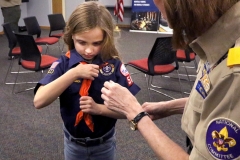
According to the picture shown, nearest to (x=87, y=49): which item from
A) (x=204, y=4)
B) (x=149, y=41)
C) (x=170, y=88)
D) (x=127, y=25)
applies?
(x=204, y=4)

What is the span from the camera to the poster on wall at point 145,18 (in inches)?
291

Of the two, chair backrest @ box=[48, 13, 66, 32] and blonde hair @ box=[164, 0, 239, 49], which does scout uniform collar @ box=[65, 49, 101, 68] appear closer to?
blonde hair @ box=[164, 0, 239, 49]

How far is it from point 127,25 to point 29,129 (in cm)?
605

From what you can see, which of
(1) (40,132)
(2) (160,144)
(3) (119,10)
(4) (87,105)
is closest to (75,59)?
(4) (87,105)

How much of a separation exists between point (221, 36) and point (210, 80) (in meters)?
0.12

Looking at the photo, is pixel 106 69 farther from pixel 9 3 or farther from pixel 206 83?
pixel 9 3

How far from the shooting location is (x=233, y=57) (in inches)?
25.5

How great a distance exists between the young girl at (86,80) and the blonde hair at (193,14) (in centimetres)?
50

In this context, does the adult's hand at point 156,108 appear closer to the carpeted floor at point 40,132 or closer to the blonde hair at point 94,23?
the blonde hair at point 94,23

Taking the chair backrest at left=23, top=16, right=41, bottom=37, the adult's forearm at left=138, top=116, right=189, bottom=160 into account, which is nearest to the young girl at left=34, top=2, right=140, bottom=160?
the adult's forearm at left=138, top=116, right=189, bottom=160

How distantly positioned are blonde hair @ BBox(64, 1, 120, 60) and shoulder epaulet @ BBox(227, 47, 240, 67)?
0.66 meters

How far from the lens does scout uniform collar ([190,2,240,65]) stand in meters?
0.70

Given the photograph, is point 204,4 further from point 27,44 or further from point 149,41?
point 149,41

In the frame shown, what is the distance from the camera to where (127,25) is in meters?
8.20
